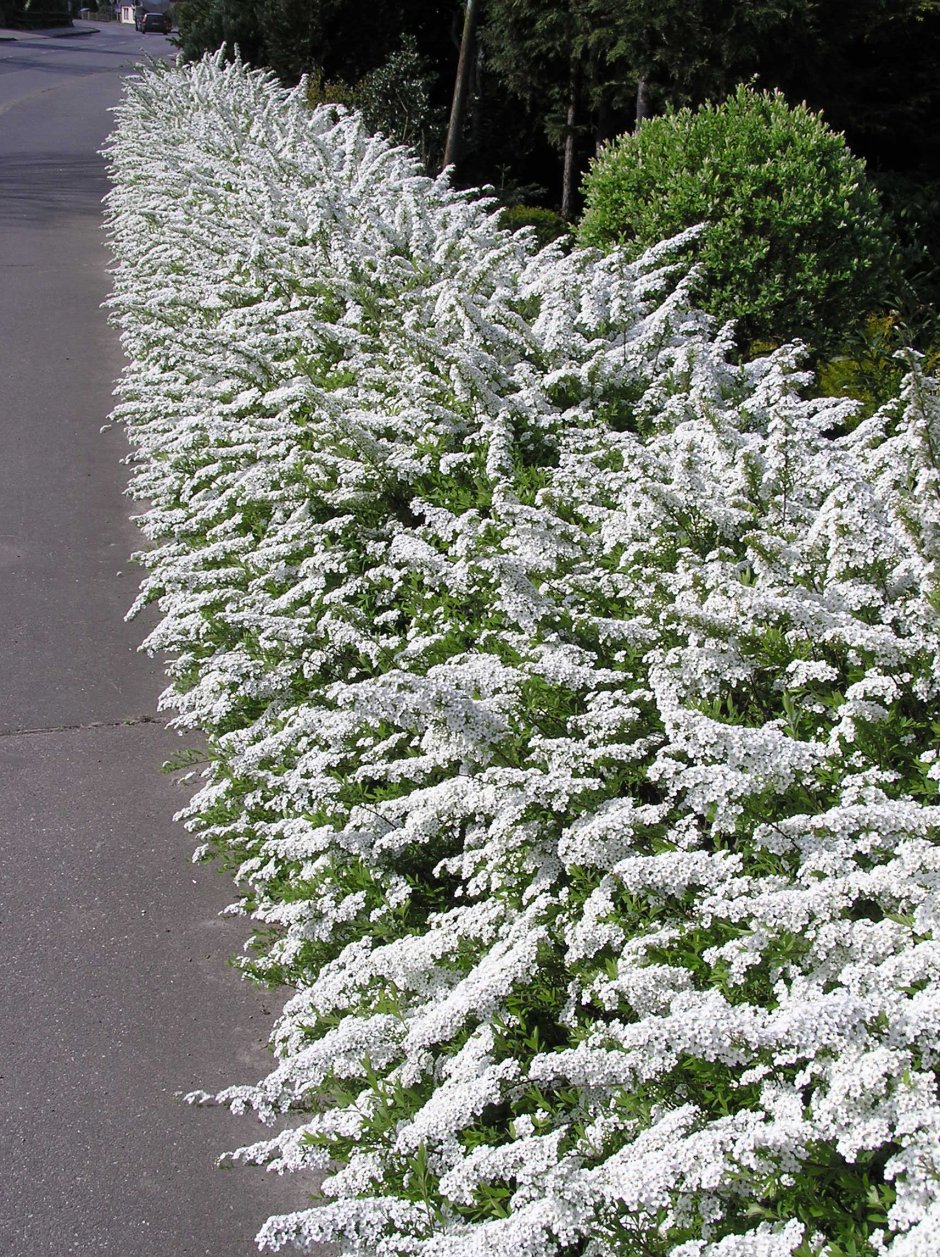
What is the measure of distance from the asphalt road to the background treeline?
3247 mm

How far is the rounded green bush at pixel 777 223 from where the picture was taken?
647 centimetres

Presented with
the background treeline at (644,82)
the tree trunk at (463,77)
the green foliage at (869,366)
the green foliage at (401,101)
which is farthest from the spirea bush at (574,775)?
the green foliage at (401,101)

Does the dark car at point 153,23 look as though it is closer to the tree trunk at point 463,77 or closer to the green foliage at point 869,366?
the tree trunk at point 463,77

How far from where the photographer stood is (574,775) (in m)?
3.21

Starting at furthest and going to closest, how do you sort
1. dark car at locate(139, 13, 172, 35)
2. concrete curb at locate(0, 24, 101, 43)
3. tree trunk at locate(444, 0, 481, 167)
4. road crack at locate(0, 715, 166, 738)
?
dark car at locate(139, 13, 172, 35), concrete curb at locate(0, 24, 101, 43), tree trunk at locate(444, 0, 481, 167), road crack at locate(0, 715, 166, 738)

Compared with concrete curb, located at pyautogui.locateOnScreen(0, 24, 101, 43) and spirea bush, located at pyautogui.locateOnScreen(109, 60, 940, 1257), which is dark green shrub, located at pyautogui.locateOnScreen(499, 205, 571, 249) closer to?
spirea bush, located at pyautogui.locateOnScreen(109, 60, 940, 1257)

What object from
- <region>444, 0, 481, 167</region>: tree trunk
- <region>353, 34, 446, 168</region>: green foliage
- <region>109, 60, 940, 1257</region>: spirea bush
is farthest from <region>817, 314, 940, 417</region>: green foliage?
<region>353, 34, 446, 168</region>: green foliage

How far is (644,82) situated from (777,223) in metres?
4.49

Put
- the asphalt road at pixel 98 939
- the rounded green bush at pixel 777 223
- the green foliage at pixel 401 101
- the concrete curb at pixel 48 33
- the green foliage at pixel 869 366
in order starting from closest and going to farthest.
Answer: the asphalt road at pixel 98 939 < the green foliage at pixel 869 366 < the rounded green bush at pixel 777 223 < the green foliage at pixel 401 101 < the concrete curb at pixel 48 33

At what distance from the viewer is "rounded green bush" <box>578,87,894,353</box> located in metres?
6.47

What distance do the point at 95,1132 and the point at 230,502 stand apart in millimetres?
3381

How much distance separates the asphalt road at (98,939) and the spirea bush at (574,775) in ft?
0.71

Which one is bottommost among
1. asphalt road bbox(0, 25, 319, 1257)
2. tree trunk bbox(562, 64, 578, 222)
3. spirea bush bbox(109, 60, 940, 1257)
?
asphalt road bbox(0, 25, 319, 1257)

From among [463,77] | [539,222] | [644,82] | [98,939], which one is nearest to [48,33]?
[463,77]
